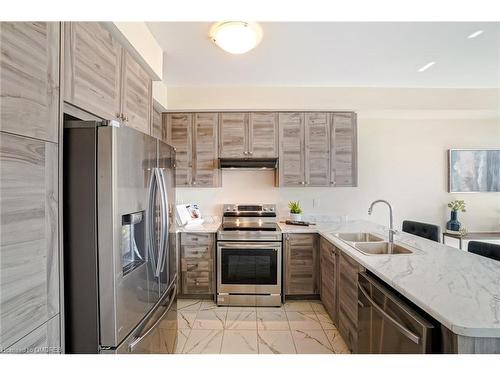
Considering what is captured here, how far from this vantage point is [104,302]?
113 cm

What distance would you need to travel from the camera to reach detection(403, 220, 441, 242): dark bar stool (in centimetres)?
262

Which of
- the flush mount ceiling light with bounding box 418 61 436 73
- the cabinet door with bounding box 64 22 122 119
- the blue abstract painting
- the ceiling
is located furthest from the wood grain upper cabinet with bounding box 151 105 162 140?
the blue abstract painting

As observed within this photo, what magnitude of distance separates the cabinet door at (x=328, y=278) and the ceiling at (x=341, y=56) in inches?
75.4

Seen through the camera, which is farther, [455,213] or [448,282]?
[455,213]

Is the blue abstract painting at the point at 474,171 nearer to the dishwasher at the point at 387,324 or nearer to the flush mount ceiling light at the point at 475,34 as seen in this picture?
the flush mount ceiling light at the point at 475,34

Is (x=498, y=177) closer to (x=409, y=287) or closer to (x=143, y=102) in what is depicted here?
(x=409, y=287)

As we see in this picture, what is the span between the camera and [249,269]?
279cm

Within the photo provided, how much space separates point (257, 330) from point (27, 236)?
2.10m

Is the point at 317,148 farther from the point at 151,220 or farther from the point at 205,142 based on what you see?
the point at 151,220

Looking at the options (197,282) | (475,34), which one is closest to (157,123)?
(197,282)

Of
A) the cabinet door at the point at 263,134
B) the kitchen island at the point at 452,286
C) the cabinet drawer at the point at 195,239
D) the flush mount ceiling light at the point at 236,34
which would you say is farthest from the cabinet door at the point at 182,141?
the kitchen island at the point at 452,286

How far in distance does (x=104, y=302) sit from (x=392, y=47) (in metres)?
2.97
